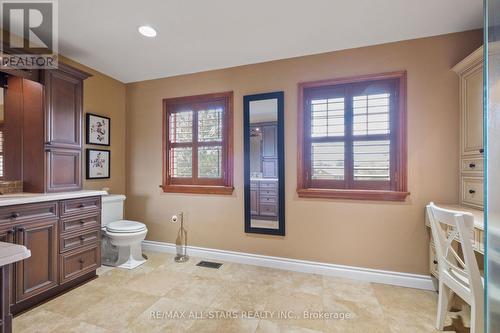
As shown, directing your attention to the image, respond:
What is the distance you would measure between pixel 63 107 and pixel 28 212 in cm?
108

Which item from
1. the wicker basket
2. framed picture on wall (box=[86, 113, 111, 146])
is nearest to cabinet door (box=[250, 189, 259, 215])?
framed picture on wall (box=[86, 113, 111, 146])

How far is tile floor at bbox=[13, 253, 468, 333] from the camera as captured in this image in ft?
5.56

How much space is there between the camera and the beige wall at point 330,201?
2.21m

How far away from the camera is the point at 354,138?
2457 millimetres

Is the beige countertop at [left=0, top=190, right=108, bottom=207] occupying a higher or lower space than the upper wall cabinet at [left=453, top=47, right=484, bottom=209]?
lower

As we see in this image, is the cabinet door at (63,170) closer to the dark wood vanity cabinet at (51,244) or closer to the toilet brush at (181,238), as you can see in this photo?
the dark wood vanity cabinet at (51,244)

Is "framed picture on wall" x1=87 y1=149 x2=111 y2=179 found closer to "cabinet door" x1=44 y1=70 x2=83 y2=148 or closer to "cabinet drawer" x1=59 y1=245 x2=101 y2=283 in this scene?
"cabinet door" x1=44 y1=70 x2=83 y2=148

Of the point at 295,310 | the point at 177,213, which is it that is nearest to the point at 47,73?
the point at 177,213

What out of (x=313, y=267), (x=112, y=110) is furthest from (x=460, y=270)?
(x=112, y=110)

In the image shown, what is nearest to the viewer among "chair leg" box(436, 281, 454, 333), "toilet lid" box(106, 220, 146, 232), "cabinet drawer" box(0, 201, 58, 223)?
"chair leg" box(436, 281, 454, 333)

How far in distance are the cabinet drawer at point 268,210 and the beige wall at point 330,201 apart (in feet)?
0.53

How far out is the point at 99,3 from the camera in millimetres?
1797

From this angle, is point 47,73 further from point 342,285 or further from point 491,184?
point 342,285

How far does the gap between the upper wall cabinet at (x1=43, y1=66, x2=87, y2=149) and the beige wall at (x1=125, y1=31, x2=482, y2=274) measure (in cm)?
97
